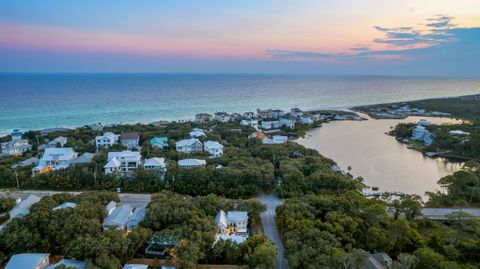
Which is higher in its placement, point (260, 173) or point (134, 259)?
A: point (260, 173)

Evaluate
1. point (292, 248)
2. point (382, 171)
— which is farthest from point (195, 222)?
point (382, 171)

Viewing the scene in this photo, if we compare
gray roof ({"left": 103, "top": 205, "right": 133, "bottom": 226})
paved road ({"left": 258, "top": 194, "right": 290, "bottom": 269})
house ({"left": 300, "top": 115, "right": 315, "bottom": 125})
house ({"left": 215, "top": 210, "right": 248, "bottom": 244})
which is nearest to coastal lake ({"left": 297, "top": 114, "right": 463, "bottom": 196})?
house ({"left": 300, "top": 115, "right": 315, "bottom": 125})

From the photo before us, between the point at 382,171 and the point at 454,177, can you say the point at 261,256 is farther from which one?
the point at 382,171

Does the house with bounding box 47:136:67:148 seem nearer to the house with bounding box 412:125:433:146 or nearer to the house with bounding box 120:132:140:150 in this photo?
the house with bounding box 120:132:140:150

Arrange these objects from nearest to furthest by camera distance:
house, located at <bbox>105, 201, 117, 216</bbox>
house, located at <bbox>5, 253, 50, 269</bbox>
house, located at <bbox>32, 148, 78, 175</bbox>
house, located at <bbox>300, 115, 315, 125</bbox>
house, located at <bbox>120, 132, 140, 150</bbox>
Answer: house, located at <bbox>5, 253, 50, 269</bbox> → house, located at <bbox>105, 201, 117, 216</bbox> → house, located at <bbox>32, 148, 78, 175</bbox> → house, located at <bbox>120, 132, 140, 150</bbox> → house, located at <bbox>300, 115, 315, 125</bbox>

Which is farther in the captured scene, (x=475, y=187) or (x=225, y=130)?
(x=225, y=130)

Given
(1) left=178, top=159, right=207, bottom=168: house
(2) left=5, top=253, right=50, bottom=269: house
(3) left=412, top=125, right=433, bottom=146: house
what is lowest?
(2) left=5, top=253, right=50, bottom=269: house

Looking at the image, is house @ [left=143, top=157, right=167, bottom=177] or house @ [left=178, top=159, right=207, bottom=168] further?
house @ [left=178, top=159, right=207, bottom=168]
